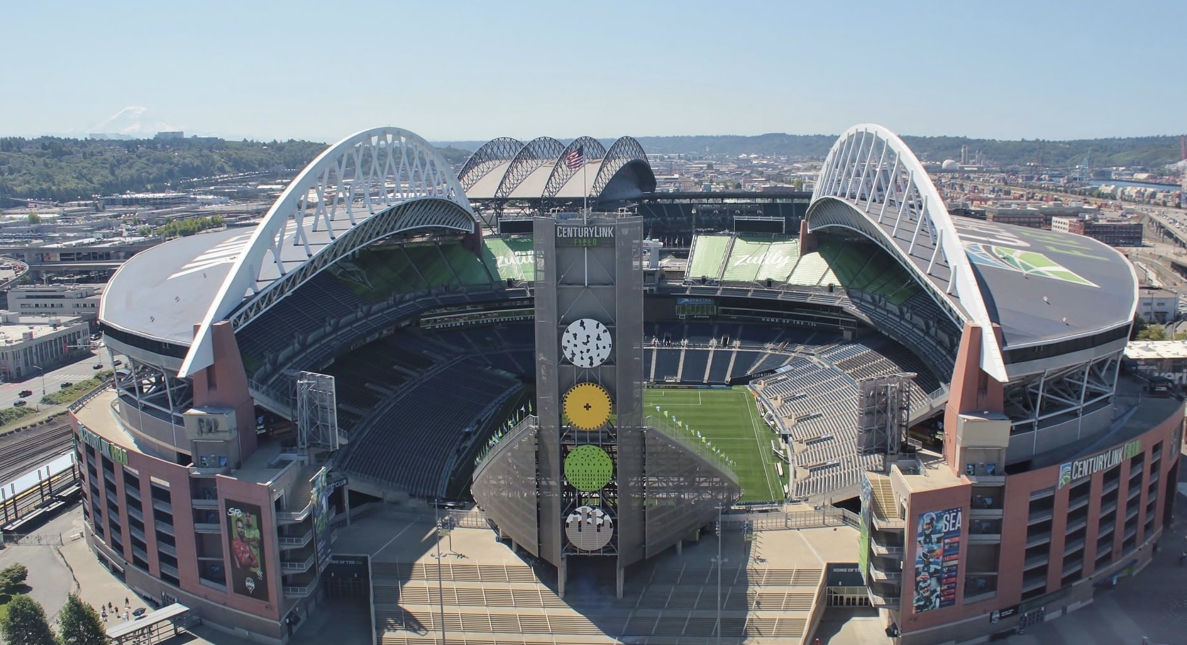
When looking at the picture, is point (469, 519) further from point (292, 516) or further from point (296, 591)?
point (292, 516)

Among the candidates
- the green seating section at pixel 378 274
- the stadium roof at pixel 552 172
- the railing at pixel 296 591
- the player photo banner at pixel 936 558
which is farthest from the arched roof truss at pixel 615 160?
the player photo banner at pixel 936 558

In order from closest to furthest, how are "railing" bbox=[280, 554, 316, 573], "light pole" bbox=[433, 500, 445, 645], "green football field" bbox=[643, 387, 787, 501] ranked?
"light pole" bbox=[433, 500, 445, 645] → "railing" bbox=[280, 554, 316, 573] → "green football field" bbox=[643, 387, 787, 501]

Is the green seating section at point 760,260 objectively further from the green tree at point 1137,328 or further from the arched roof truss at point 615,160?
the green tree at point 1137,328

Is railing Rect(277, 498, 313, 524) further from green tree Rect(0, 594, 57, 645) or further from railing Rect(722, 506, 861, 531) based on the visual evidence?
railing Rect(722, 506, 861, 531)

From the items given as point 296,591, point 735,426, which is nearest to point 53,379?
point 296,591

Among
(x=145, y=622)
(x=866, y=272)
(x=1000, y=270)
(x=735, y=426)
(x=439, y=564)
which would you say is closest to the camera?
(x=439, y=564)

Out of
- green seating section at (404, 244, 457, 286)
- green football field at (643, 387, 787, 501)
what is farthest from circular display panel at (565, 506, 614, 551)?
green seating section at (404, 244, 457, 286)

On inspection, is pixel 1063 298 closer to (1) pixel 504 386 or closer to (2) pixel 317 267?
(1) pixel 504 386
